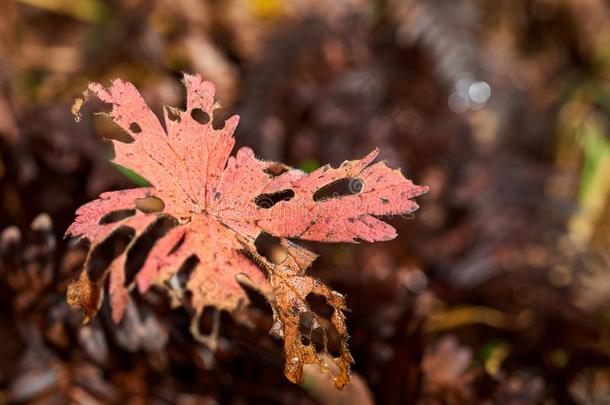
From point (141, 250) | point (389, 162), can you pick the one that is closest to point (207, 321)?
point (141, 250)

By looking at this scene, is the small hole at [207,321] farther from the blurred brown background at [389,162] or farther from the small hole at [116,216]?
the small hole at [116,216]

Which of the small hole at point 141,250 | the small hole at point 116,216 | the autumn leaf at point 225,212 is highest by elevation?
the small hole at point 116,216

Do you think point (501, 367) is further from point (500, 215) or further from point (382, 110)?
point (382, 110)

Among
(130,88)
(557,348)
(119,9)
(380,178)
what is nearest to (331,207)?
(380,178)

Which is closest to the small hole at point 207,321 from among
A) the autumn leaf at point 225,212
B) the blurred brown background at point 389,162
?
the blurred brown background at point 389,162

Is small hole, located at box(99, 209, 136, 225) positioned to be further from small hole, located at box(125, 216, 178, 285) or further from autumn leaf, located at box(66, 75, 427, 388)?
autumn leaf, located at box(66, 75, 427, 388)

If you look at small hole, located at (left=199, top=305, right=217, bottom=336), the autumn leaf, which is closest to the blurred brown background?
small hole, located at (left=199, top=305, right=217, bottom=336)

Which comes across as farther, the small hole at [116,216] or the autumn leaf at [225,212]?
the small hole at [116,216]
